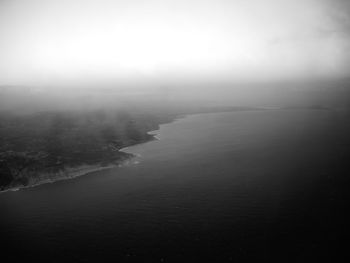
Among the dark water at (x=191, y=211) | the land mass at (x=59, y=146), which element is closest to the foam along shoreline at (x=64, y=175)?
the land mass at (x=59, y=146)

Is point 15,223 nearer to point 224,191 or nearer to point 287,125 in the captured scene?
point 224,191

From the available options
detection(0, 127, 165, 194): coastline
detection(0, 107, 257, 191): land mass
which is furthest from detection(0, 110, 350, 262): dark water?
detection(0, 107, 257, 191): land mass

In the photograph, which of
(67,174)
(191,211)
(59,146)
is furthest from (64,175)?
(191,211)

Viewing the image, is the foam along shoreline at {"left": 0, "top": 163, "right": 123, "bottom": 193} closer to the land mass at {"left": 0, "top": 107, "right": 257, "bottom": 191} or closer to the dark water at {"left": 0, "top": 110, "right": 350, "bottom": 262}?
Answer: the land mass at {"left": 0, "top": 107, "right": 257, "bottom": 191}

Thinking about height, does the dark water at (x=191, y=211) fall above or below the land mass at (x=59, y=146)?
below

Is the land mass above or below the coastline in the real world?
above

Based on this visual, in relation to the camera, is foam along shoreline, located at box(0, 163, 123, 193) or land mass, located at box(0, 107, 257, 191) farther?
land mass, located at box(0, 107, 257, 191)

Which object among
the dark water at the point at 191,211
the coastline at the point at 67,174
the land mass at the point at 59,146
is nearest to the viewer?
the dark water at the point at 191,211

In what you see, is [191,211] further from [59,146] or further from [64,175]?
[59,146]

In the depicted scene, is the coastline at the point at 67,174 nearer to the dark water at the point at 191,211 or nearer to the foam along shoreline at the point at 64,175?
the foam along shoreline at the point at 64,175

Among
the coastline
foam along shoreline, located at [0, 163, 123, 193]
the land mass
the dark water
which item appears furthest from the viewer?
the land mass
